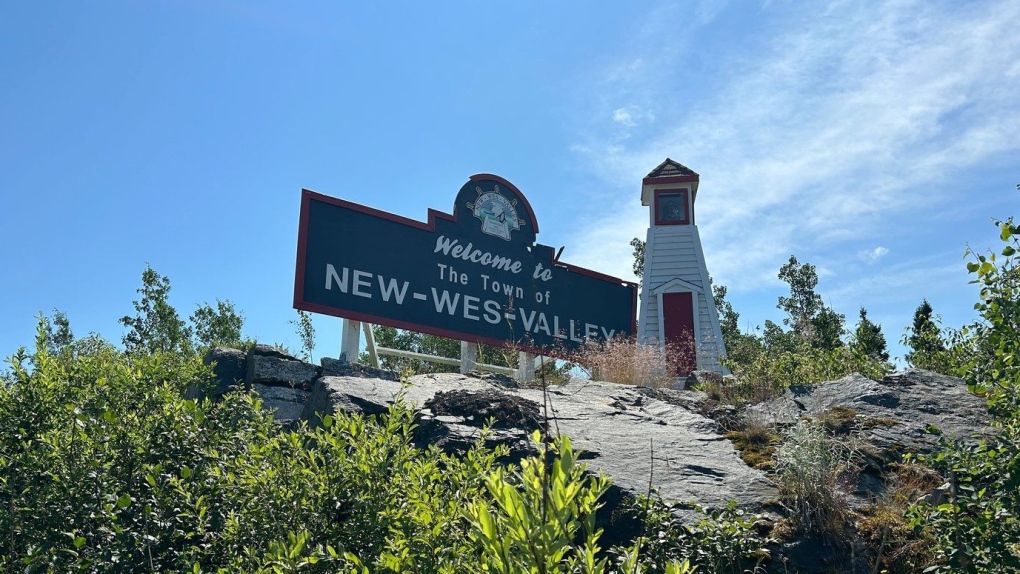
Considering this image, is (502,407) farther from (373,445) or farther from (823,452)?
(373,445)

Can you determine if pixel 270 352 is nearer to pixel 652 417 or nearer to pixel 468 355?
pixel 652 417

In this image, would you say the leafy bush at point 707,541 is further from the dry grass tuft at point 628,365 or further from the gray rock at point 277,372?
the dry grass tuft at point 628,365

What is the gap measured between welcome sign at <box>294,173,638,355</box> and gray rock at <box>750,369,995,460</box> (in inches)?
153

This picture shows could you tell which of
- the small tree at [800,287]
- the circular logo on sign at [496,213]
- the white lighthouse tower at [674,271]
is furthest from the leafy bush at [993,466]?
the small tree at [800,287]

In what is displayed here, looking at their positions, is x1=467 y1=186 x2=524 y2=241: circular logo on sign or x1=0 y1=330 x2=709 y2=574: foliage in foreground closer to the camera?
x1=0 y1=330 x2=709 y2=574: foliage in foreground

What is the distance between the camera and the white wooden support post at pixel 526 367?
12855 mm

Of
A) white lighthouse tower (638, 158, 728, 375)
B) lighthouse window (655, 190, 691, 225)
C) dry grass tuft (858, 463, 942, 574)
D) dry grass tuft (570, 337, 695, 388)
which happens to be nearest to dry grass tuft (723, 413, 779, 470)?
dry grass tuft (858, 463, 942, 574)

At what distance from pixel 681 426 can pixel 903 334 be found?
298cm

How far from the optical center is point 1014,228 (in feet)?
11.9

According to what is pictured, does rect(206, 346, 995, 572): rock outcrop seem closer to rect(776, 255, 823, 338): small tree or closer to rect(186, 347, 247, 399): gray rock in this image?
rect(186, 347, 247, 399): gray rock

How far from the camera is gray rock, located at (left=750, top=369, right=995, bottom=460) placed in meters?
5.78

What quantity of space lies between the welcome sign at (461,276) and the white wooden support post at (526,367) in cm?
23

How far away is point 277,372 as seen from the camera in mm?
8164

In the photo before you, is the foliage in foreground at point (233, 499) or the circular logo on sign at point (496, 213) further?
the circular logo on sign at point (496, 213)
